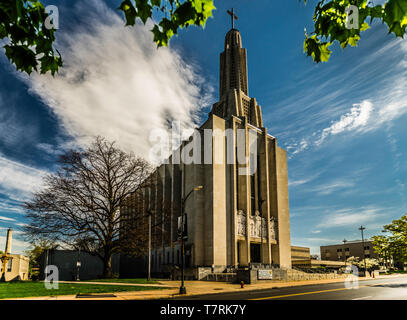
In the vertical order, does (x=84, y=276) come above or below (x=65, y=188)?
below

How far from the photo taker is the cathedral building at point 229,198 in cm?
4578

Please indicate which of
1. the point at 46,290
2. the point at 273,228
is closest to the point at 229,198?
the point at 273,228

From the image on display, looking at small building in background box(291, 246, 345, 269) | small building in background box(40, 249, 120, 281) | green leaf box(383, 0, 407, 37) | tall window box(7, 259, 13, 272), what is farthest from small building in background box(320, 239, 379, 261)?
green leaf box(383, 0, 407, 37)

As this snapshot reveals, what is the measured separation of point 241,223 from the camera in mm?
48750

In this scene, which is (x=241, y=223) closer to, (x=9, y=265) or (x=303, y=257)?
(x=9, y=265)

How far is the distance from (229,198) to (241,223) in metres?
4.63

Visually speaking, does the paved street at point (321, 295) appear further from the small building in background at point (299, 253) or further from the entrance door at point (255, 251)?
the small building in background at point (299, 253)

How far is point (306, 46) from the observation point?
5.46 metres

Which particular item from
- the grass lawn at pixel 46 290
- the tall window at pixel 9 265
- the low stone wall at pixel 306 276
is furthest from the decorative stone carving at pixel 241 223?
the tall window at pixel 9 265

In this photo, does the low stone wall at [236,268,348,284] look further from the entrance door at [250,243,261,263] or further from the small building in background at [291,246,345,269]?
the small building in background at [291,246,345,269]

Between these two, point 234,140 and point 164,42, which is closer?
point 164,42

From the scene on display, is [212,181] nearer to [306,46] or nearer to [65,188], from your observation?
[65,188]

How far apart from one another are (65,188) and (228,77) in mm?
48098
